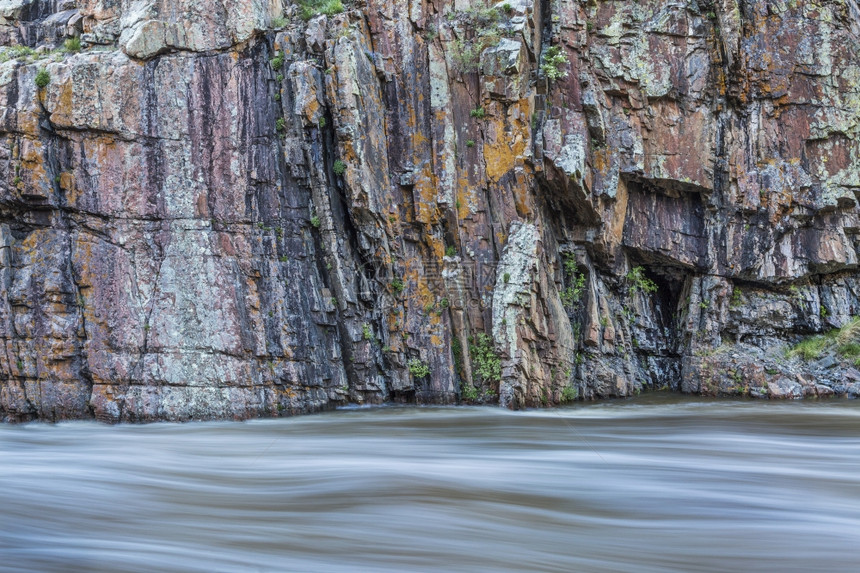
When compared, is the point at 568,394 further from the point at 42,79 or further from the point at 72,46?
the point at 72,46

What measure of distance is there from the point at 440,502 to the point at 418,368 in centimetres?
873

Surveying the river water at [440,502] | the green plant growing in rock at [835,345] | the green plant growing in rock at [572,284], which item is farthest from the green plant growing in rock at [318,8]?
the green plant growing in rock at [835,345]

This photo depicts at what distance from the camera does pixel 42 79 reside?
14.5m

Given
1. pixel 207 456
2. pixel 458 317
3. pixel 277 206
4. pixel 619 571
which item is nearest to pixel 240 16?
pixel 277 206

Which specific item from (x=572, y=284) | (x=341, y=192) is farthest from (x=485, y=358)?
(x=341, y=192)

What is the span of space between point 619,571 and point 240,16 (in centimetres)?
1459

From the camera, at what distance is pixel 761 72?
16.6 meters

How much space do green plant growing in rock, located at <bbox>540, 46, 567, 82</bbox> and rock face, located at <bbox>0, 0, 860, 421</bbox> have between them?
0.26 feet

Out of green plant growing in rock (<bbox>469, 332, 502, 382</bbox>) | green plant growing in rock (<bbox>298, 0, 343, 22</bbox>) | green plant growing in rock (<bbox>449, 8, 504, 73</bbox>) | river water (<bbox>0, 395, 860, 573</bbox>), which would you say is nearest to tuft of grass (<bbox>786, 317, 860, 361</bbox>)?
river water (<bbox>0, 395, 860, 573</bbox>)

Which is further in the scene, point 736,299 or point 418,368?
point 736,299

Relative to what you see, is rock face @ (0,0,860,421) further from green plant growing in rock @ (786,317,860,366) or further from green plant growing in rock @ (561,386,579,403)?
green plant growing in rock @ (786,317,860,366)

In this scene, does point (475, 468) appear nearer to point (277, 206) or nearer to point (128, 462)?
point (128, 462)

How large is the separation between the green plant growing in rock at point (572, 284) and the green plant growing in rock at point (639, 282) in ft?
6.18

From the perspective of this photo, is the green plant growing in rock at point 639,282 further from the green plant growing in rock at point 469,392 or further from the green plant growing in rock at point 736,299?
the green plant growing in rock at point 469,392
